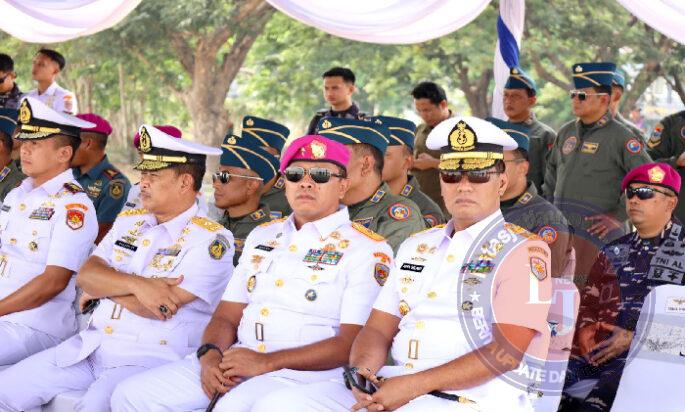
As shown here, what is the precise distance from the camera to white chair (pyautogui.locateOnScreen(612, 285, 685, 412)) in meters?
3.17

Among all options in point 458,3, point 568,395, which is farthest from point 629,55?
point 568,395

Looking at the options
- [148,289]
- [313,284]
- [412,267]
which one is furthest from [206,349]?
[412,267]

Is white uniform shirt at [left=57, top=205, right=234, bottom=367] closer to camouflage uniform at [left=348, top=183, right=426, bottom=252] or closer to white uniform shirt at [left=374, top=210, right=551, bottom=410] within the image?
camouflage uniform at [left=348, top=183, right=426, bottom=252]

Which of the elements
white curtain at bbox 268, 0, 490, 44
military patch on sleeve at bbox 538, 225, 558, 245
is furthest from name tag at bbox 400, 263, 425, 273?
white curtain at bbox 268, 0, 490, 44

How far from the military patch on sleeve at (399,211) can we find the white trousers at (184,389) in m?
1.02

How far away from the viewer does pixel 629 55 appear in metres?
13.5

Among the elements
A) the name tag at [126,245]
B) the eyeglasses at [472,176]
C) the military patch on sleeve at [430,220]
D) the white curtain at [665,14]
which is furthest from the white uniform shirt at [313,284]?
the white curtain at [665,14]

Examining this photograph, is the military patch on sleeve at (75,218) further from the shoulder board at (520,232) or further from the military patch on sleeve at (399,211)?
the shoulder board at (520,232)

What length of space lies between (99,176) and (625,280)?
116 inches

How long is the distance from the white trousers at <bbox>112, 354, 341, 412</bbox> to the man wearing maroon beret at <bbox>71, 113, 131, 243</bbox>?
1812 millimetres

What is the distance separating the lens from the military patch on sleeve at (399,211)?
4.12 m

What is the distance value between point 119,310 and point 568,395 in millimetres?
1788

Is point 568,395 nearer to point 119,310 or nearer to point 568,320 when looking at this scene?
point 568,320

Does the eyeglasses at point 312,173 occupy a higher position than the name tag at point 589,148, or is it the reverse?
the name tag at point 589,148
